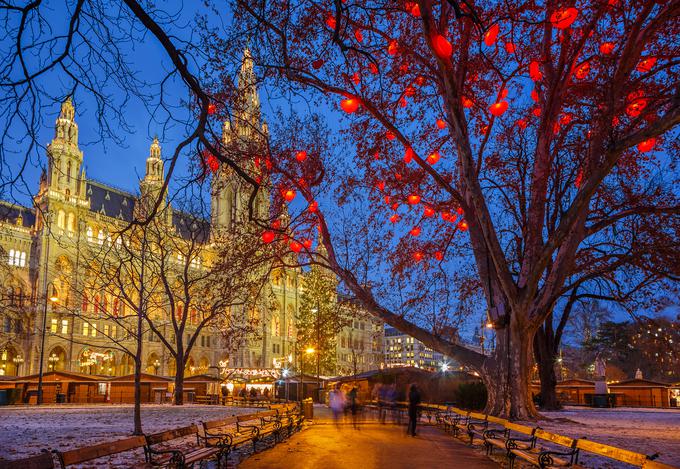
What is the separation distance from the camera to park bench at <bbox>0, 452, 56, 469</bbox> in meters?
4.92

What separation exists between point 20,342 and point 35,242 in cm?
1216

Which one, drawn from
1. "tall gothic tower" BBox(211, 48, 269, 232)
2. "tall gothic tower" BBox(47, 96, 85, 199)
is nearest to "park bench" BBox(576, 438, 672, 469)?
"tall gothic tower" BBox(211, 48, 269, 232)

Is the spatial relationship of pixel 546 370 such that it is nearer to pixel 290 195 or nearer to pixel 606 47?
pixel 290 195

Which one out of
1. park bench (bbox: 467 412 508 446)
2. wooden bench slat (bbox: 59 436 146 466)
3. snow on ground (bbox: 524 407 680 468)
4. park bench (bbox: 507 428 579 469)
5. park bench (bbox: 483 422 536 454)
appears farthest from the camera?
park bench (bbox: 467 412 508 446)

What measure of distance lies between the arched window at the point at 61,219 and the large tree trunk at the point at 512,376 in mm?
62537

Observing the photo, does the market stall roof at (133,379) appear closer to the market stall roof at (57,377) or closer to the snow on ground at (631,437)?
the market stall roof at (57,377)

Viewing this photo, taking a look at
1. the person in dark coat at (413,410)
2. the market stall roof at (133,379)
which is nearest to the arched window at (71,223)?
the market stall roof at (133,379)

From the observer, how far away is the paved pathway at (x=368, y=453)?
1068cm

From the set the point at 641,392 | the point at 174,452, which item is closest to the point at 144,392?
the point at 641,392

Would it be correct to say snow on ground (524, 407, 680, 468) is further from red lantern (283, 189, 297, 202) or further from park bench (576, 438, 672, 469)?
red lantern (283, 189, 297, 202)

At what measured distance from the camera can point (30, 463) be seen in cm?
528

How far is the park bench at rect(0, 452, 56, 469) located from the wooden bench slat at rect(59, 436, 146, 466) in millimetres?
470

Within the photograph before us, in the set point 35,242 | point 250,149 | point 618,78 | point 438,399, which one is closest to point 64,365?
point 35,242

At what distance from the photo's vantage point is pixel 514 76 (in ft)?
58.2
